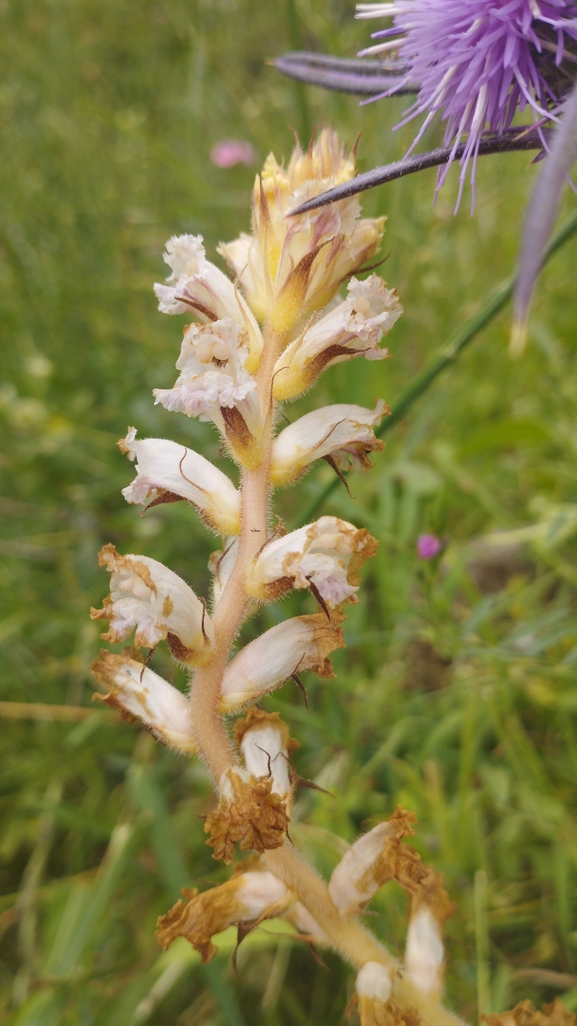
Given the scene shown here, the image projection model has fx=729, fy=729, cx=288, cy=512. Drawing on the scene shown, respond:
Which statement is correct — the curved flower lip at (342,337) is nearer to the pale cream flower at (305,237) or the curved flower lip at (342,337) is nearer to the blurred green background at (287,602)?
the pale cream flower at (305,237)

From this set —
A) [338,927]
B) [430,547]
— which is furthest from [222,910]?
[430,547]

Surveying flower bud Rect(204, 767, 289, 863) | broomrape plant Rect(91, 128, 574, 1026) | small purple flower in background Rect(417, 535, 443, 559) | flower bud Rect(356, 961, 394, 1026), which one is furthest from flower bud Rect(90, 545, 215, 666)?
small purple flower in background Rect(417, 535, 443, 559)

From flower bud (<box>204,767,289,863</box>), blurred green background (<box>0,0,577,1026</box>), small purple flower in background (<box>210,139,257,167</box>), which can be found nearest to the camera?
flower bud (<box>204,767,289,863</box>)

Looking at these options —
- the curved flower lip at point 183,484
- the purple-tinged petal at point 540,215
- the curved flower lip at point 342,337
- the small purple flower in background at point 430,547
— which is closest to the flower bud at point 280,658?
the curved flower lip at point 183,484

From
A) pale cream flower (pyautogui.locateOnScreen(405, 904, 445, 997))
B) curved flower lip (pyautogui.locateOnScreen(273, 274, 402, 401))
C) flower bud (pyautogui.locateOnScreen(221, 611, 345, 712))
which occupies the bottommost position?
pale cream flower (pyautogui.locateOnScreen(405, 904, 445, 997))

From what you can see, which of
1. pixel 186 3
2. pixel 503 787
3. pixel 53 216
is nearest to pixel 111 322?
pixel 53 216

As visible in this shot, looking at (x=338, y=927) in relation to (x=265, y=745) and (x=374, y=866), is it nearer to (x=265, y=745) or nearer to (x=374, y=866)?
(x=374, y=866)

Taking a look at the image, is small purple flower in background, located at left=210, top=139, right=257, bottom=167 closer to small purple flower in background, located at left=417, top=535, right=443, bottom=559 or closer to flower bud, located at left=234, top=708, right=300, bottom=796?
small purple flower in background, located at left=417, top=535, right=443, bottom=559
